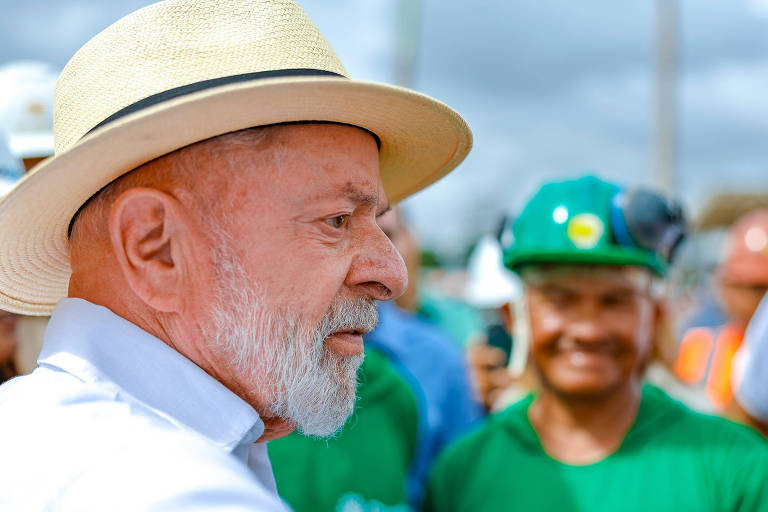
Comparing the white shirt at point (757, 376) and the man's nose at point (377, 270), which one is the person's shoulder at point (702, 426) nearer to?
the white shirt at point (757, 376)

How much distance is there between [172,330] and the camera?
130cm

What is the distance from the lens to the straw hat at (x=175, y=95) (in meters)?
1.20

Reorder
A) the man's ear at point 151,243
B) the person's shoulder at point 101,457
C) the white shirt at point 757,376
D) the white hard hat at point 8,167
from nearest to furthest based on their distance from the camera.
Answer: the person's shoulder at point 101,457, the man's ear at point 151,243, the white hard hat at point 8,167, the white shirt at point 757,376

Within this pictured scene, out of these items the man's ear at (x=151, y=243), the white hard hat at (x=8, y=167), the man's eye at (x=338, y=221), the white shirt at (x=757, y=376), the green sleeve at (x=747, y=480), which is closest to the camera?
the man's ear at (x=151, y=243)

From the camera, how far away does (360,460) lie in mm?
2594

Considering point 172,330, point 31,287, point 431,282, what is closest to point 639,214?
point 172,330

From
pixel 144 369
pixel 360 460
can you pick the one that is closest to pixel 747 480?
pixel 360 460

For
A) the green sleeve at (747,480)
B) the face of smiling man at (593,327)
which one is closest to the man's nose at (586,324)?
the face of smiling man at (593,327)

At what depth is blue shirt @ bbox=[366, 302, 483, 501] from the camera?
3.42 meters

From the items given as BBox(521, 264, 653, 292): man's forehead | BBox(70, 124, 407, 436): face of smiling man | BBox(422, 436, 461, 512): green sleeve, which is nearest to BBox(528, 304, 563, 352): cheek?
BBox(521, 264, 653, 292): man's forehead

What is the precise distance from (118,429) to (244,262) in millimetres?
403

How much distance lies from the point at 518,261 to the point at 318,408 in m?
1.35

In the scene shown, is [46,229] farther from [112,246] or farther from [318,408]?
[318,408]

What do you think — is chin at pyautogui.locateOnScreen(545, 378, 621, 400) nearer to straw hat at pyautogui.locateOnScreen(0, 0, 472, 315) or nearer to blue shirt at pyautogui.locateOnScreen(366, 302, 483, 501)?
blue shirt at pyautogui.locateOnScreen(366, 302, 483, 501)
